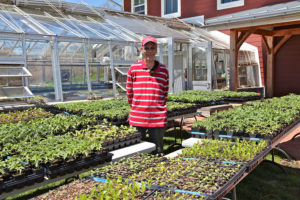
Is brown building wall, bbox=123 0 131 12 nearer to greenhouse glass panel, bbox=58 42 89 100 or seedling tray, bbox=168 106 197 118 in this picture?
greenhouse glass panel, bbox=58 42 89 100

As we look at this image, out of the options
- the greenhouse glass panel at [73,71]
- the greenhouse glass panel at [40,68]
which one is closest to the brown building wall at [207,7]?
the greenhouse glass panel at [73,71]

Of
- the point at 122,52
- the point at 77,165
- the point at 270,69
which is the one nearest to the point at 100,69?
the point at 122,52

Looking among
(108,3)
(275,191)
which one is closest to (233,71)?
(275,191)

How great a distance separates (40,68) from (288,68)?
36.6 ft

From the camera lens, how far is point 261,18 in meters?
8.66

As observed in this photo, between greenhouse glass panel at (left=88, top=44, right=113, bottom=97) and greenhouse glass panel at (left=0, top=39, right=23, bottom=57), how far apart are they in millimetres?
2096

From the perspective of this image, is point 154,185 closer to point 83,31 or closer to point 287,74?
point 83,31

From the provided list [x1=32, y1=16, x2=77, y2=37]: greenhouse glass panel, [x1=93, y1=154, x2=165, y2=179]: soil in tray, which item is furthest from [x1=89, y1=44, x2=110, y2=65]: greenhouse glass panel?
[x1=93, y1=154, x2=165, y2=179]: soil in tray

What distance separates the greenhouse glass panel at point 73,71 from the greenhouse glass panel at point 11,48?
4.09ft

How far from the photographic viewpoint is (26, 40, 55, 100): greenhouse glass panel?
7.83 metres

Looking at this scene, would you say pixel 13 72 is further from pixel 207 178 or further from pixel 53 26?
pixel 207 178

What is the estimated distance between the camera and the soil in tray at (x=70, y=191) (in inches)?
87.8

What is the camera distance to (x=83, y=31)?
912 centimetres

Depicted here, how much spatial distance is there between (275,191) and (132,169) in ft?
8.17
